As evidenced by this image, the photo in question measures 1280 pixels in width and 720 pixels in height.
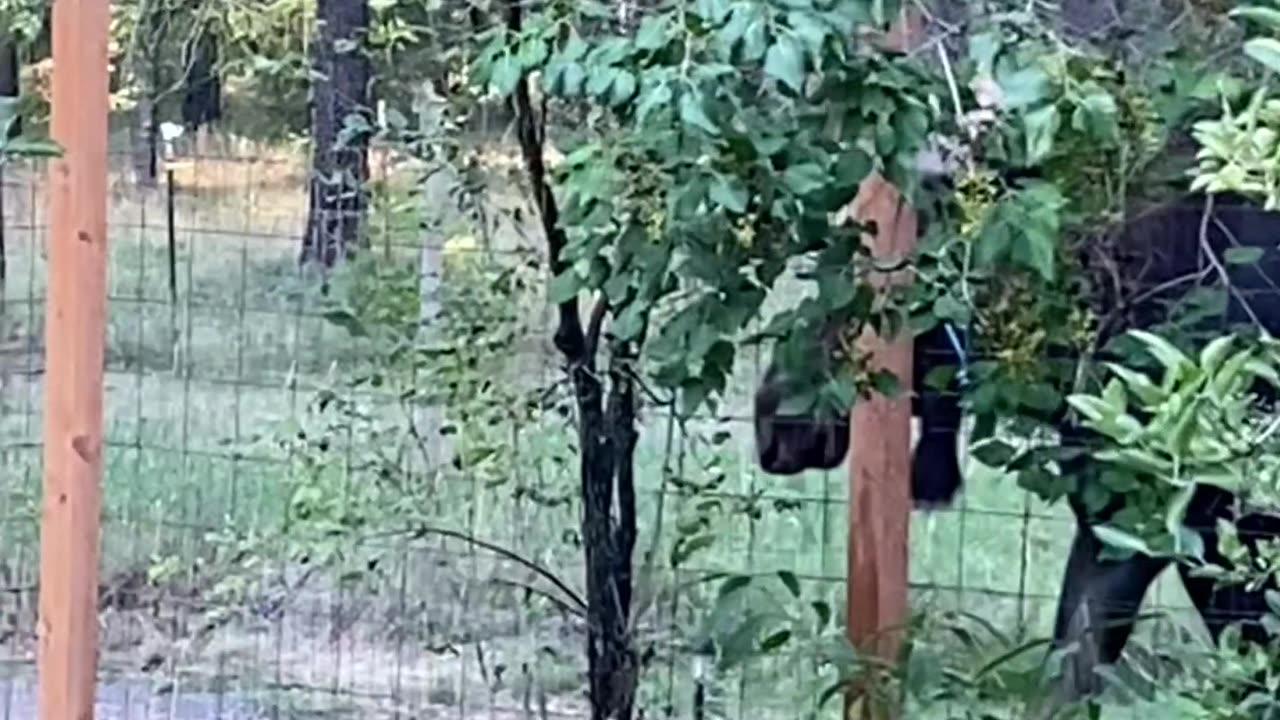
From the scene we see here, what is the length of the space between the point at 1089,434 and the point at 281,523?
5.08ft

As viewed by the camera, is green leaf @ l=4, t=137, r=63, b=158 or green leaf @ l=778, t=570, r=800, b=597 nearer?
green leaf @ l=4, t=137, r=63, b=158

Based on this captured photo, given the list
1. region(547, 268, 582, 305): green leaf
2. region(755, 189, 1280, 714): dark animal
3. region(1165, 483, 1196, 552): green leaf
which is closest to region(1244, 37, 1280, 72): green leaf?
region(1165, 483, 1196, 552): green leaf

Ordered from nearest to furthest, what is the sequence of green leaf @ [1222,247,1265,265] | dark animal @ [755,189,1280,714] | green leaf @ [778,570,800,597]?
green leaf @ [1222,247,1265,265] → dark animal @ [755,189,1280,714] → green leaf @ [778,570,800,597]

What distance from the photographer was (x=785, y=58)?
2.67m

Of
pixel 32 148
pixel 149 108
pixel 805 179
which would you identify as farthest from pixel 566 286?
pixel 149 108


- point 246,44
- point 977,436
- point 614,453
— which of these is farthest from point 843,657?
point 246,44

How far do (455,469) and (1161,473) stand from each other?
6.45ft

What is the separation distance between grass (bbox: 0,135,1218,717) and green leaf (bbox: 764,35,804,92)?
116 cm

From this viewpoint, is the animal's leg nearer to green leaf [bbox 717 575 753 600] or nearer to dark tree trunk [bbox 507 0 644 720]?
green leaf [bbox 717 575 753 600]

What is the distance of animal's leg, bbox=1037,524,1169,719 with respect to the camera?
11.0 feet

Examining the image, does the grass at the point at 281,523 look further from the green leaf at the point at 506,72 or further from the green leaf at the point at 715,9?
the green leaf at the point at 715,9

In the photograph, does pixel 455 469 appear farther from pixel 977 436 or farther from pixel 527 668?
pixel 977 436

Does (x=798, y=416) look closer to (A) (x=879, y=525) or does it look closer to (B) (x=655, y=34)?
(A) (x=879, y=525)

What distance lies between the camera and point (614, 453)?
3.79 metres
